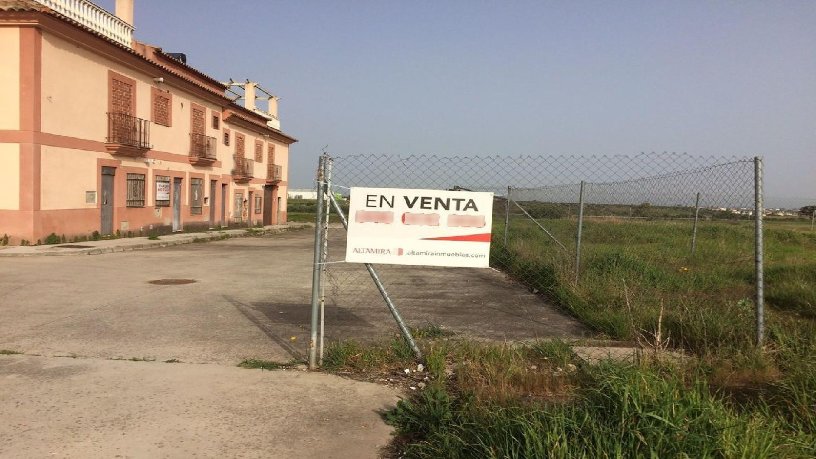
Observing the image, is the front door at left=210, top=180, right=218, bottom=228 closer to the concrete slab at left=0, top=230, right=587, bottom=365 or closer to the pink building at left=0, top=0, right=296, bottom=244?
the pink building at left=0, top=0, right=296, bottom=244

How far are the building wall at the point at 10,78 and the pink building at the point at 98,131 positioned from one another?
3 cm

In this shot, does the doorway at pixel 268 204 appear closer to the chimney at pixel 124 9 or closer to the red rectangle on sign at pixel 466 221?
the chimney at pixel 124 9

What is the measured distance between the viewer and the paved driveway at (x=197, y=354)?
3.73m

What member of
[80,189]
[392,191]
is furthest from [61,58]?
[392,191]

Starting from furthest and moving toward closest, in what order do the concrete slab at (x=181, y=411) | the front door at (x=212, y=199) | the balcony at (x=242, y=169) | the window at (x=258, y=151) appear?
1. the window at (x=258, y=151)
2. the balcony at (x=242, y=169)
3. the front door at (x=212, y=199)
4. the concrete slab at (x=181, y=411)

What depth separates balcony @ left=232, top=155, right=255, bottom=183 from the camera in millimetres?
33219

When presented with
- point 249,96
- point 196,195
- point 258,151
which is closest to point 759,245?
point 196,195

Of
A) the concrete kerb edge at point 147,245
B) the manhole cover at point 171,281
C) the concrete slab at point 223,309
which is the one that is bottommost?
the concrete kerb edge at point 147,245

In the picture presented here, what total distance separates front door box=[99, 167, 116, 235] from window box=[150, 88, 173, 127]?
3.68 meters

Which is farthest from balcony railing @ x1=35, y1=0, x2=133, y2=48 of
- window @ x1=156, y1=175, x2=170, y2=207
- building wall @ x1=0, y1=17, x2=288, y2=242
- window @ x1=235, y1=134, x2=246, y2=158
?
window @ x1=235, y1=134, x2=246, y2=158

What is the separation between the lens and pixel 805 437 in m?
3.18

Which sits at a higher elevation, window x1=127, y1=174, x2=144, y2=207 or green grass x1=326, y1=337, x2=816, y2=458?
window x1=127, y1=174, x2=144, y2=207

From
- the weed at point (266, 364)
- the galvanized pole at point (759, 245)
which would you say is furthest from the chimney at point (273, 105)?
the galvanized pole at point (759, 245)

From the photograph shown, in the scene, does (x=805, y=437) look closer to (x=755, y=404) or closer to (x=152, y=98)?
(x=755, y=404)
